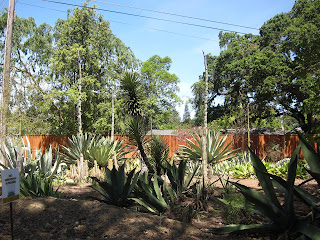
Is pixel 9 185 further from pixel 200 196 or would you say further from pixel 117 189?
pixel 200 196

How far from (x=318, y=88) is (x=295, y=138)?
10304 mm

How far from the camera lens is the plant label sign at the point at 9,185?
3547mm

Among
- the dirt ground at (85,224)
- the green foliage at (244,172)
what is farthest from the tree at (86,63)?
the dirt ground at (85,224)

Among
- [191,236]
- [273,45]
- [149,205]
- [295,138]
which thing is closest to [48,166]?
[149,205]

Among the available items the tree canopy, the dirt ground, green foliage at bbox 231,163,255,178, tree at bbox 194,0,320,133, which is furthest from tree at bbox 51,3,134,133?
the dirt ground

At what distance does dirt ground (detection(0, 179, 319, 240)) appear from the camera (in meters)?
3.76

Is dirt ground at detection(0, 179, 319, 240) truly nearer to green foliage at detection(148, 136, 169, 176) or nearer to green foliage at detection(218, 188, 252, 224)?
green foliage at detection(218, 188, 252, 224)

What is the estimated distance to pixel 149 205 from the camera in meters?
5.56

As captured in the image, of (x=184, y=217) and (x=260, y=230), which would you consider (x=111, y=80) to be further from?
(x=260, y=230)

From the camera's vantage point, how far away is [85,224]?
4145 mm

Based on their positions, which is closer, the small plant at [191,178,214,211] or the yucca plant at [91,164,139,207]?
the yucca plant at [91,164,139,207]

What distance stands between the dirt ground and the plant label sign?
46cm

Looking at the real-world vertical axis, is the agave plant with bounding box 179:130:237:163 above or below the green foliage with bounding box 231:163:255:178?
above

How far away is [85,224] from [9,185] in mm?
1197
